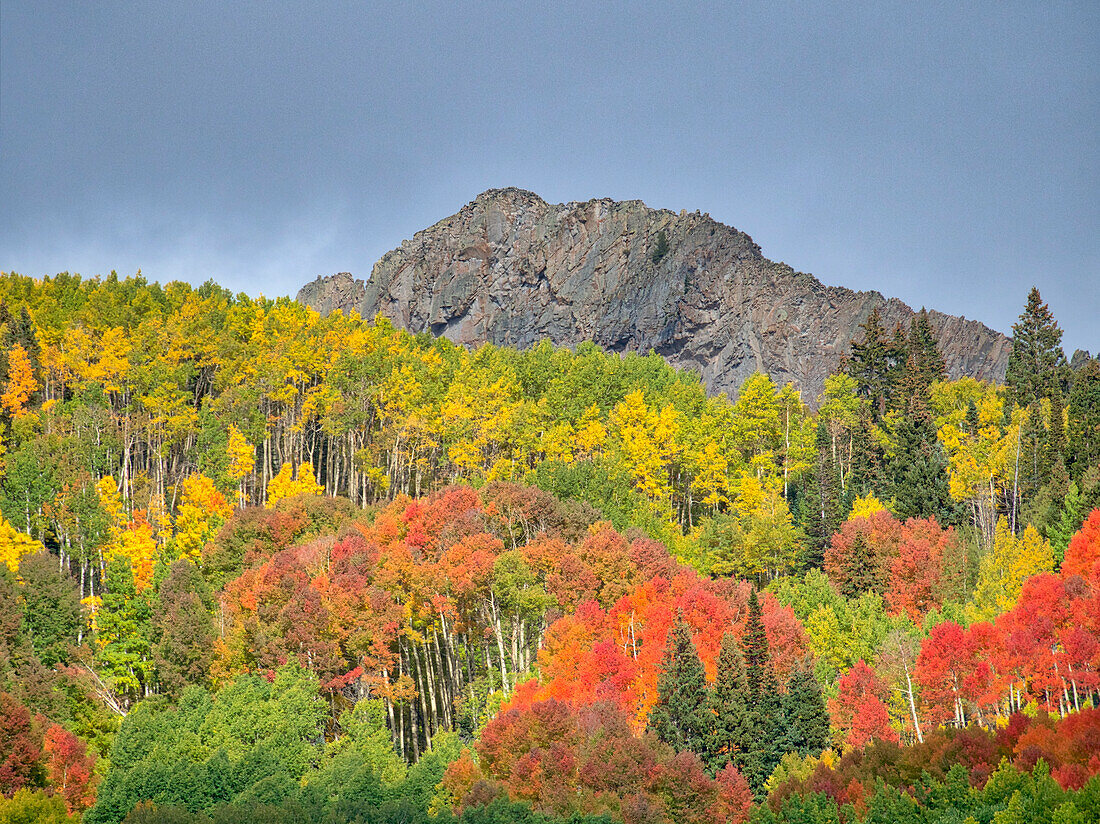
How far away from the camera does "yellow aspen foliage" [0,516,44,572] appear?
54062 mm

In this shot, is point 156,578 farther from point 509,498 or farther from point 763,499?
point 763,499

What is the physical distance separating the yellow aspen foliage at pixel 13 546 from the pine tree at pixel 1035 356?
6509 centimetres

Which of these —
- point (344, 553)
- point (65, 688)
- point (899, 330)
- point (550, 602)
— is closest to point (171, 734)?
point (65, 688)

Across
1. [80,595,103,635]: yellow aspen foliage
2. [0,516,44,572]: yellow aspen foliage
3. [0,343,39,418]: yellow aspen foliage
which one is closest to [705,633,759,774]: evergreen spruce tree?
[80,595,103,635]: yellow aspen foliage

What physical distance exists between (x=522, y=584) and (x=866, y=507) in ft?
88.9

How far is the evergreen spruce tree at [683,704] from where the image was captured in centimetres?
4259

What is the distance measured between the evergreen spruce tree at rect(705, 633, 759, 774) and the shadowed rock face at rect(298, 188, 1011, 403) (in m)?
85.5

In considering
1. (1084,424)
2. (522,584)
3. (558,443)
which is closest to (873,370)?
(1084,424)

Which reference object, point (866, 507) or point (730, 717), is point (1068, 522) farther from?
point (730, 717)

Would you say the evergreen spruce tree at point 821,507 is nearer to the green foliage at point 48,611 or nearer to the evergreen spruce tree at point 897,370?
the evergreen spruce tree at point 897,370

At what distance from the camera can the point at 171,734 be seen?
40625 millimetres

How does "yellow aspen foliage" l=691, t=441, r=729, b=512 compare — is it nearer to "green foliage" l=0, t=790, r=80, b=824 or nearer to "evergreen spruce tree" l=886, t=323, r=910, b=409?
"evergreen spruce tree" l=886, t=323, r=910, b=409

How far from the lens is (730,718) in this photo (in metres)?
42.5

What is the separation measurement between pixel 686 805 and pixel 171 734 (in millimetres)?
20655
